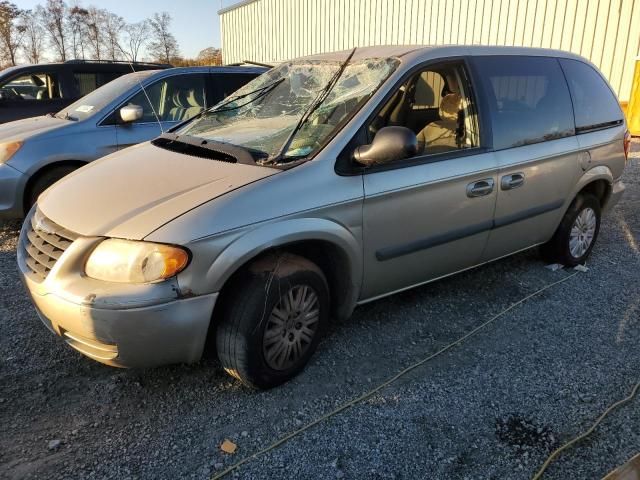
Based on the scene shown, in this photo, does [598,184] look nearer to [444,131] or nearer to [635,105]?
[444,131]

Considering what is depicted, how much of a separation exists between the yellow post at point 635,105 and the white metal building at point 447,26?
128mm

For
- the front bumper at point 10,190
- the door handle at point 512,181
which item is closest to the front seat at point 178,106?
the front bumper at point 10,190

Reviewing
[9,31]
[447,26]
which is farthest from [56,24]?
[447,26]

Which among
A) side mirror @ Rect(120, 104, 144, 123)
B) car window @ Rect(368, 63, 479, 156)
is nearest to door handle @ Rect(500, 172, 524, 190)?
car window @ Rect(368, 63, 479, 156)

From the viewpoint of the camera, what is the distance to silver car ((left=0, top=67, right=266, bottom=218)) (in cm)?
484

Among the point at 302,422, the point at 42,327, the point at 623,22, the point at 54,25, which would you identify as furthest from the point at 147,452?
the point at 54,25

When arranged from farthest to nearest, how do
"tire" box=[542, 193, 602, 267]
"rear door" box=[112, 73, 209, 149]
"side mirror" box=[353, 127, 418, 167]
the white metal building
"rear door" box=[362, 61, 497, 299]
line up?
the white metal building
"rear door" box=[112, 73, 209, 149]
"tire" box=[542, 193, 602, 267]
"rear door" box=[362, 61, 497, 299]
"side mirror" box=[353, 127, 418, 167]

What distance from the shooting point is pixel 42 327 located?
332 cm

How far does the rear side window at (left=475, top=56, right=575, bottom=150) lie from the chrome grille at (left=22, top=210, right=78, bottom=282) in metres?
2.65

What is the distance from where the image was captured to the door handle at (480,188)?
3314 millimetres

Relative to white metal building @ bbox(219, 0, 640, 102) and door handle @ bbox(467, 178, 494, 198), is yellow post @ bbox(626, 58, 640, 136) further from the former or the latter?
door handle @ bbox(467, 178, 494, 198)

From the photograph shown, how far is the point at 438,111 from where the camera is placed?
3.67 metres

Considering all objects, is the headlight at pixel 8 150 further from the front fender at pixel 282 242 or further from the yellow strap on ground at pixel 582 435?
the yellow strap on ground at pixel 582 435

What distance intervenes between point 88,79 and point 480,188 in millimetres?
6199
